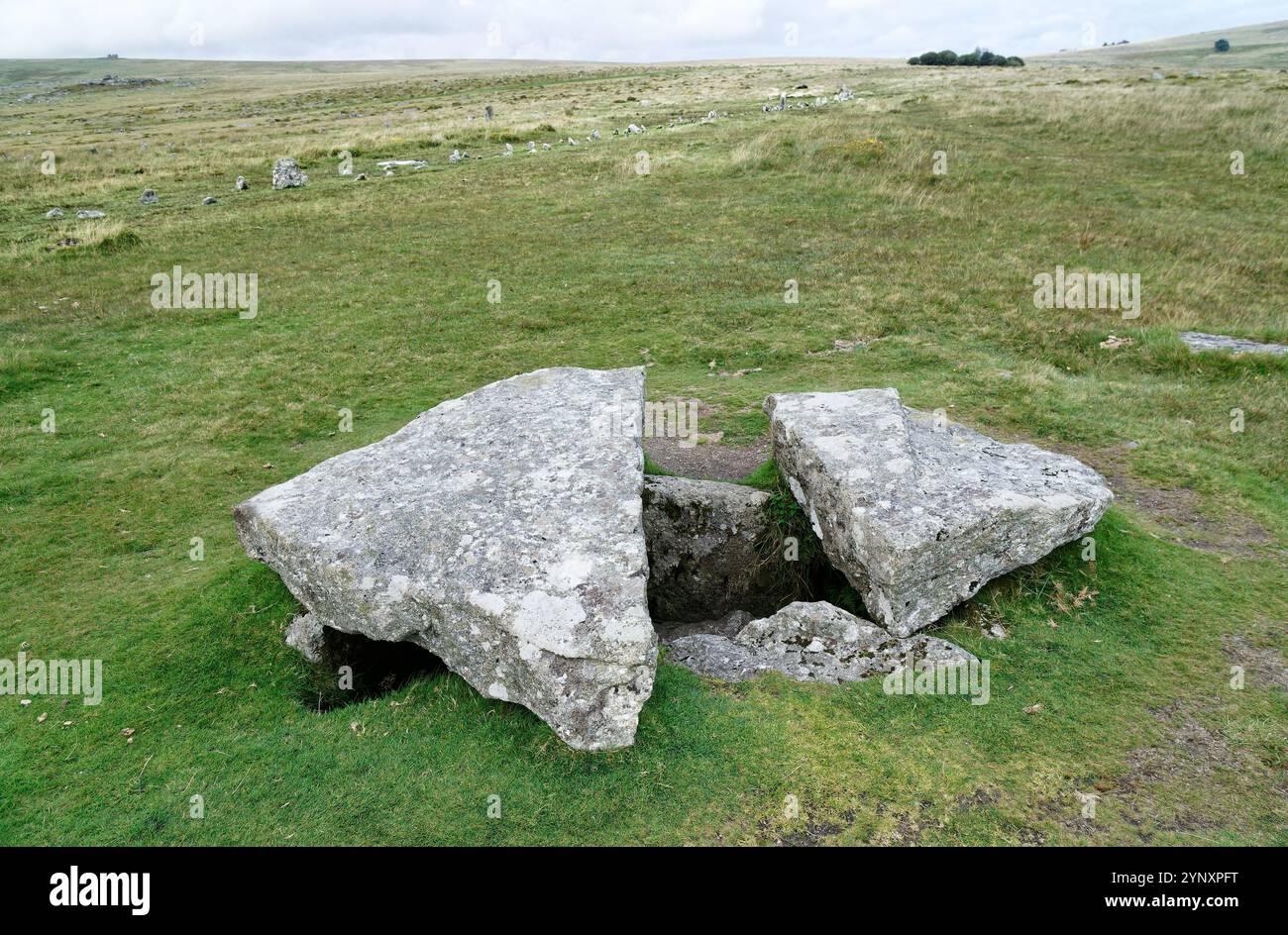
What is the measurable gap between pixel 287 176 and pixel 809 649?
114ft

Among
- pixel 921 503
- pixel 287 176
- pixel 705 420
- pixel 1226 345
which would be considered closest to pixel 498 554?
pixel 921 503

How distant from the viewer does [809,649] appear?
7816 millimetres

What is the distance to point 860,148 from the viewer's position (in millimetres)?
31000

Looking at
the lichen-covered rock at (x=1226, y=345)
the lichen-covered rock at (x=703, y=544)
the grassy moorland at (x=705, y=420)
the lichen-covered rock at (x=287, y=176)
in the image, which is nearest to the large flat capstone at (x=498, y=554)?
the grassy moorland at (x=705, y=420)

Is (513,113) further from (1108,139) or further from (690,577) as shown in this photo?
(690,577)

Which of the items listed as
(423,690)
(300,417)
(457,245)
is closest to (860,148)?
(457,245)

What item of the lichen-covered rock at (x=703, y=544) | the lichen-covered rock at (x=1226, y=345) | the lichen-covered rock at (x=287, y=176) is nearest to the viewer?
the lichen-covered rock at (x=703, y=544)

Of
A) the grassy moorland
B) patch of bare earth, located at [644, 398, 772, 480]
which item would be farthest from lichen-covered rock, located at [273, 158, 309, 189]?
patch of bare earth, located at [644, 398, 772, 480]

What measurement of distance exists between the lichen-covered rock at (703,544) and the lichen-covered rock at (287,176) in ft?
101

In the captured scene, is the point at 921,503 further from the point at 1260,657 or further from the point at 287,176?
the point at 287,176

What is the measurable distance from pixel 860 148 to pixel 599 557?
29.0 metres

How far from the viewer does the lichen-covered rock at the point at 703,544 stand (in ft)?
34.1

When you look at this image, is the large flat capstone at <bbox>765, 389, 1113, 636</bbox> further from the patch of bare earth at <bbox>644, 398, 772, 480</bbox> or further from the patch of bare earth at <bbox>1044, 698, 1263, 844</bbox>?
the patch of bare earth at <bbox>644, 398, 772, 480</bbox>

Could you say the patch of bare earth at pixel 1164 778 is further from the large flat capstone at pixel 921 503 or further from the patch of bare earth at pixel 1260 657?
the large flat capstone at pixel 921 503
